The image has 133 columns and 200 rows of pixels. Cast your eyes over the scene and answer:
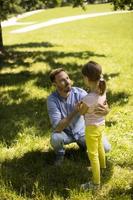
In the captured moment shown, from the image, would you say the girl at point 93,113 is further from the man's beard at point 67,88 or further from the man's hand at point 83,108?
the man's beard at point 67,88

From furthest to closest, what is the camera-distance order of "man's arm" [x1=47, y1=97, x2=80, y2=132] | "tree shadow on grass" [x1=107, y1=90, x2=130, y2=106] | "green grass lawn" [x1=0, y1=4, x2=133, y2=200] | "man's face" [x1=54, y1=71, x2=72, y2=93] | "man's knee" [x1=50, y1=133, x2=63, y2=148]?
"tree shadow on grass" [x1=107, y1=90, x2=130, y2=106] → "man's knee" [x1=50, y1=133, x2=63, y2=148] → "man's face" [x1=54, y1=71, x2=72, y2=93] → "man's arm" [x1=47, y1=97, x2=80, y2=132] → "green grass lawn" [x1=0, y1=4, x2=133, y2=200]

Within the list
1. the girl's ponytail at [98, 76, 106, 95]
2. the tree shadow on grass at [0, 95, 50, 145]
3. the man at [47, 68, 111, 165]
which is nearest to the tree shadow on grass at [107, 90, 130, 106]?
the tree shadow on grass at [0, 95, 50, 145]

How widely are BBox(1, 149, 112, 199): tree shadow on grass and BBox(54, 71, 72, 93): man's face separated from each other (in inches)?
43.9

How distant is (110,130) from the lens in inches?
310

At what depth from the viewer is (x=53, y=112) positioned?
612cm

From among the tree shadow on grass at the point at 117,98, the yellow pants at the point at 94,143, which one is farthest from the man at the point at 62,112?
the tree shadow on grass at the point at 117,98

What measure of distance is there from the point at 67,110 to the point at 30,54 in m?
11.7

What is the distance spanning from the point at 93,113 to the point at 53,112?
3.41 feet

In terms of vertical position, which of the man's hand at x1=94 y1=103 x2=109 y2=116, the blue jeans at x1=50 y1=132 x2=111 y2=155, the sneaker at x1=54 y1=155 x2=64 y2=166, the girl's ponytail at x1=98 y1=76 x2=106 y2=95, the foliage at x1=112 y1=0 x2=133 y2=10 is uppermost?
the foliage at x1=112 y1=0 x2=133 y2=10

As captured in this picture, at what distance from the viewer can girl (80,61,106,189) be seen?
4.96 meters

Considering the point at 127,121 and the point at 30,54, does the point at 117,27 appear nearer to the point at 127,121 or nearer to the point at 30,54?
the point at 30,54

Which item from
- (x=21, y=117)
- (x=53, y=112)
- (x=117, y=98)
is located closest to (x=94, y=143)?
(x=53, y=112)

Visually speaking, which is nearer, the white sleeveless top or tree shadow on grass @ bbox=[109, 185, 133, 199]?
the white sleeveless top

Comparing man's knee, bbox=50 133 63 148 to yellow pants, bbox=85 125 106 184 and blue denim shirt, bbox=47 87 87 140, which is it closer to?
blue denim shirt, bbox=47 87 87 140
